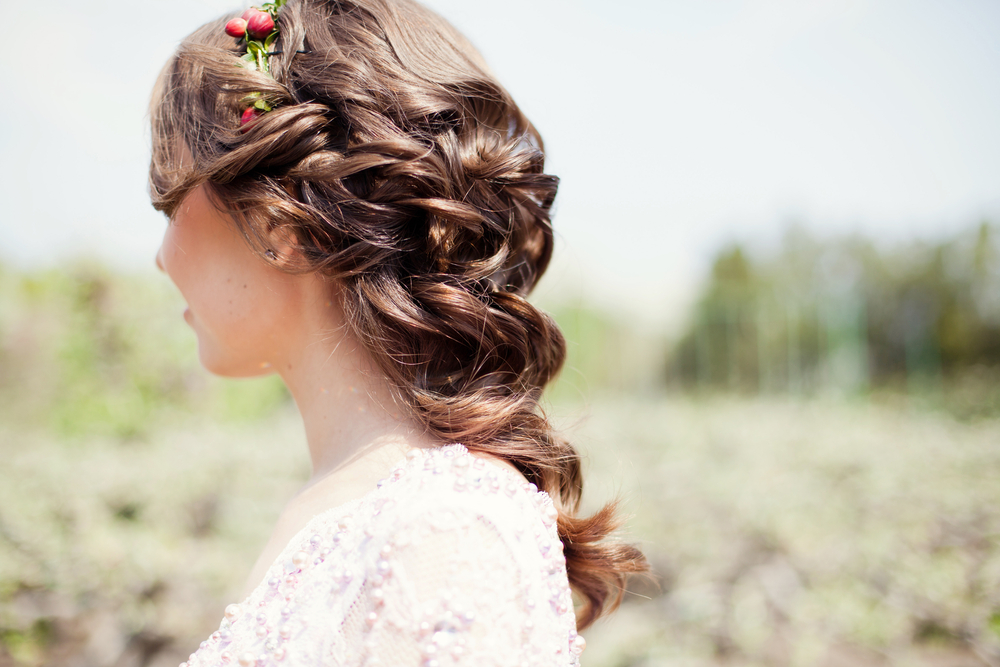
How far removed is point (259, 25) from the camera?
4.04ft

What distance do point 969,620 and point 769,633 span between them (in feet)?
2.15

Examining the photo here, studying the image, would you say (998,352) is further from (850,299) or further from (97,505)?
(97,505)

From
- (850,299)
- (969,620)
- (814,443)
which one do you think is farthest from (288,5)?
(850,299)

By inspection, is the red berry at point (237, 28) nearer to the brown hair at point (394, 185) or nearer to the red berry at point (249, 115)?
the brown hair at point (394, 185)

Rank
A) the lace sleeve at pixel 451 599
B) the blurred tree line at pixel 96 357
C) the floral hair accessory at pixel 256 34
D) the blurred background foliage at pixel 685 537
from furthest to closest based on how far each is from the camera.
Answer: the blurred tree line at pixel 96 357 < the blurred background foliage at pixel 685 537 < the floral hair accessory at pixel 256 34 < the lace sleeve at pixel 451 599

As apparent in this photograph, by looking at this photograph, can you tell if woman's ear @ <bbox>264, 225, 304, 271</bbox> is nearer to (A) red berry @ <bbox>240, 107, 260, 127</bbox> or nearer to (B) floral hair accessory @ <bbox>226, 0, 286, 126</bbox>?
(A) red berry @ <bbox>240, 107, 260, 127</bbox>

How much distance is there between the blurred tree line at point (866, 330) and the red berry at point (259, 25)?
1047 cm

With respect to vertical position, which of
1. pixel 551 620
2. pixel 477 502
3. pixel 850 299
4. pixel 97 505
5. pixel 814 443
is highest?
pixel 477 502

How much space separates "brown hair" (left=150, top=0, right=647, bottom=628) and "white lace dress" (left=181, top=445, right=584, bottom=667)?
0.21 metres

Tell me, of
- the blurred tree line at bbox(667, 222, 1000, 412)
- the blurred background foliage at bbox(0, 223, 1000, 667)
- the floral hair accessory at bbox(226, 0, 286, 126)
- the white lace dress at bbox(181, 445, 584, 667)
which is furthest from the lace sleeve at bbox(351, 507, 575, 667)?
the blurred tree line at bbox(667, 222, 1000, 412)

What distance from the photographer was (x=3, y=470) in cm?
318

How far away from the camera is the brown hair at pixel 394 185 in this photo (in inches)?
44.3

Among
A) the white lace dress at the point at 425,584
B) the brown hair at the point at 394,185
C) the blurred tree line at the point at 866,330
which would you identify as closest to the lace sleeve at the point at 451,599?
the white lace dress at the point at 425,584

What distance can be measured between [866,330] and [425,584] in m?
12.4
